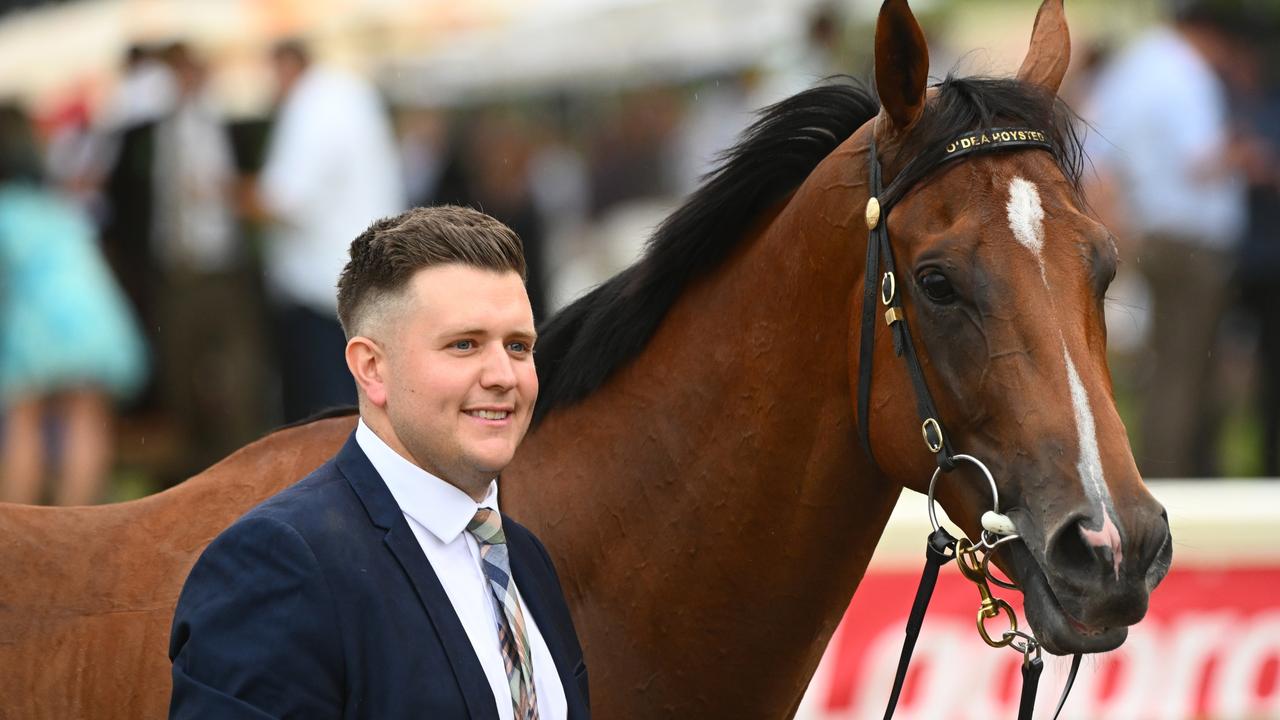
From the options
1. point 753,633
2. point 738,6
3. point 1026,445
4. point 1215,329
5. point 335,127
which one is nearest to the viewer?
point 1026,445

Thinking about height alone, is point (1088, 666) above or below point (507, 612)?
below

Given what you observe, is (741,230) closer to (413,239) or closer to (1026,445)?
(1026,445)

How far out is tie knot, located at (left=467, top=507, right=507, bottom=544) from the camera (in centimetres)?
213

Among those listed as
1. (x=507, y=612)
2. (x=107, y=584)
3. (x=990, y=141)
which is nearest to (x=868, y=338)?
(x=990, y=141)

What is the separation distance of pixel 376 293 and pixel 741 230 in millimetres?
1156

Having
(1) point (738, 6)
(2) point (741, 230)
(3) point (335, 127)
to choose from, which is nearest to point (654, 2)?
(1) point (738, 6)

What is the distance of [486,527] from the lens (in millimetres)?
2139

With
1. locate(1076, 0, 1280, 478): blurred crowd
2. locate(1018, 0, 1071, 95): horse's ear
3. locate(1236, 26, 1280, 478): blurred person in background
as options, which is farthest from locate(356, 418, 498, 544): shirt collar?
locate(1236, 26, 1280, 478): blurred person in background

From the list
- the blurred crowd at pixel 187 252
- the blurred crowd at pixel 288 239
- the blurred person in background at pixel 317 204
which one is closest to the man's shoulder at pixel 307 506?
the blurred crowd at pixel 187 252

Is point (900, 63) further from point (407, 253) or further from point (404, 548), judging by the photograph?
point (404, 548)

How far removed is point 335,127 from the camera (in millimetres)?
7570

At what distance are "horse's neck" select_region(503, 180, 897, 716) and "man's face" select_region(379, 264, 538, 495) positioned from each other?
2.87 ft

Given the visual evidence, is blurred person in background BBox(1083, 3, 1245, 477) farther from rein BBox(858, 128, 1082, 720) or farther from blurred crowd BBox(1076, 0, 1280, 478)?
rein BBox(858, 128, 1082, 720)

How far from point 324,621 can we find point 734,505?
1.13 m
